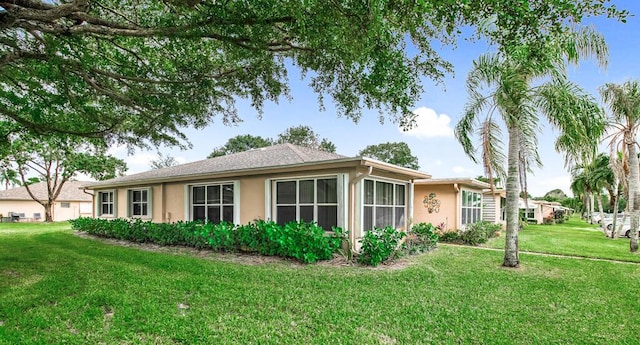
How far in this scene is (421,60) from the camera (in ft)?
22.2

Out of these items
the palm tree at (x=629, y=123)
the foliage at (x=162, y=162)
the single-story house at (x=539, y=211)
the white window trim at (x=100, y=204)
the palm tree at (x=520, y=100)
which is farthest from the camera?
the foliage at (x=162, y=162)

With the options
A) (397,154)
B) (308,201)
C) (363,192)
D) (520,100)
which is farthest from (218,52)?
(397,154)

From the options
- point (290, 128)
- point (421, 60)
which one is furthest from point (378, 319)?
point (290, 128)

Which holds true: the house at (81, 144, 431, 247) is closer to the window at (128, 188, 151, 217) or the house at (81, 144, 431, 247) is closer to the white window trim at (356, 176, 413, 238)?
the white window trim at (356, 176, 413, 238)

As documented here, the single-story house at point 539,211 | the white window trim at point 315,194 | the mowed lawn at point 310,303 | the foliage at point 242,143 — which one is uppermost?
the foliage at point 242,143

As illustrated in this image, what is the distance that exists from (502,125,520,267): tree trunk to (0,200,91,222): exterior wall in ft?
123

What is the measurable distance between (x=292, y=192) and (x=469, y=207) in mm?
10236

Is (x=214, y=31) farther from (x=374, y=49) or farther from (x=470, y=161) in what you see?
(x=470, y=161)

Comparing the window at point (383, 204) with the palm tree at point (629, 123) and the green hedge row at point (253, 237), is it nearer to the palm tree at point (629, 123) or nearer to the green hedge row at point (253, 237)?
the green hedge row at point (253, 237)

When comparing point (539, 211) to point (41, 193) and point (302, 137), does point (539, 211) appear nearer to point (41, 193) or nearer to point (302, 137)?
point (302, 137)

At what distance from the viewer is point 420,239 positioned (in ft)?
37.3

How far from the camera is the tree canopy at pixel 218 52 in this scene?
189 inches

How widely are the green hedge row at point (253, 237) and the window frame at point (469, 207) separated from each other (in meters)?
8.70

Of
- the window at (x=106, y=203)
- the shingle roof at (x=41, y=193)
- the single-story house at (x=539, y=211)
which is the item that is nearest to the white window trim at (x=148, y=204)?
the window at (x=106, y=203)
